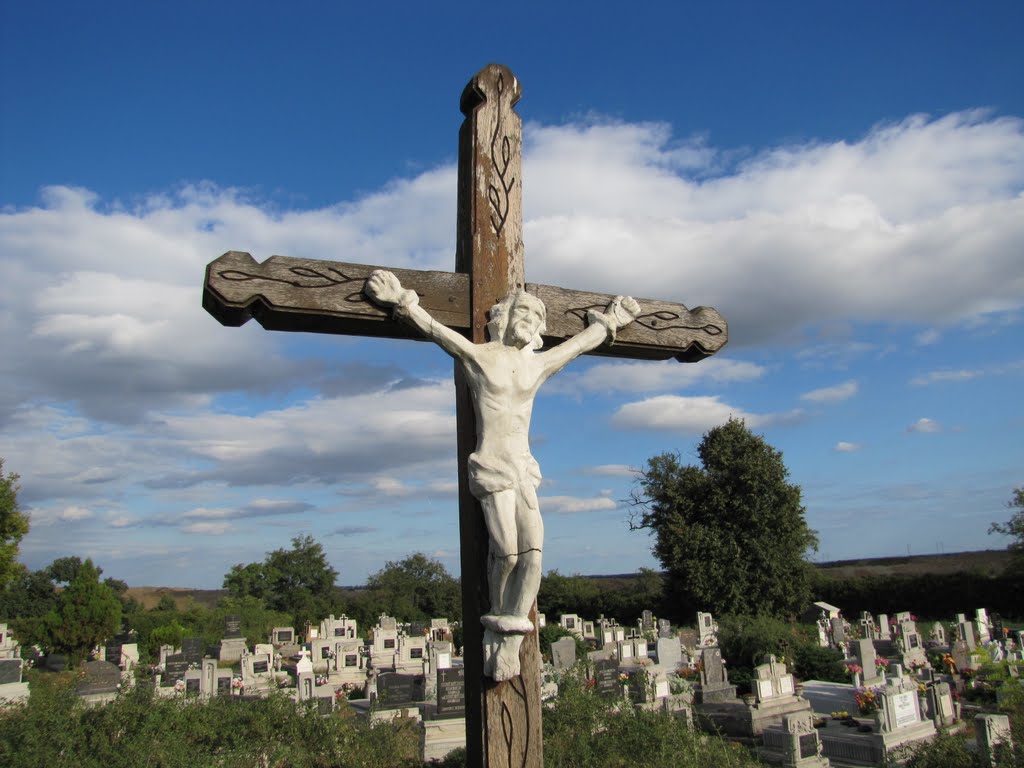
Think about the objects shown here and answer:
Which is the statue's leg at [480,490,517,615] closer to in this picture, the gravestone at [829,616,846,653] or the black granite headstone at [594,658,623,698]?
the black granite headstone at [594,658,623,698]

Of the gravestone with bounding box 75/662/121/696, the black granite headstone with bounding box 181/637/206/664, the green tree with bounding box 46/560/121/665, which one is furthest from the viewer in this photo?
the green tree with bounding box 46/560/121/665

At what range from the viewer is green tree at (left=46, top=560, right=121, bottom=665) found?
2009 cm

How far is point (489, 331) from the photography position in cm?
302

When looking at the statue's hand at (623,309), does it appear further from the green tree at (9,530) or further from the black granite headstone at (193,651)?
the green tree at (9,530)

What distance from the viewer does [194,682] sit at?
14.6m

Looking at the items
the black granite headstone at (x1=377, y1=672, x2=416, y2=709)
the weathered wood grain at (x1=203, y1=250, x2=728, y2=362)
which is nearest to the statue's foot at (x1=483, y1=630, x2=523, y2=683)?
the weathered wood grain at (x1=203, y1=250, x2=728, y2=362)

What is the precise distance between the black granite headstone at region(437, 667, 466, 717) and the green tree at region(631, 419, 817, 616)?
1558 cm

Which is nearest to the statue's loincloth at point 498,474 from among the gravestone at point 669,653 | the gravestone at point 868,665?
the gravestone at point 868,665

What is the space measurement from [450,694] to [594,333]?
9.51m

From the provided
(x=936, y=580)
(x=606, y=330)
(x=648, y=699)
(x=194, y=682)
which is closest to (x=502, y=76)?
(x=606, y=330)

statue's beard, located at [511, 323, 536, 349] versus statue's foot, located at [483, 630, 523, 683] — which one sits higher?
statue's beard, located at [511, 323, 536, 349]

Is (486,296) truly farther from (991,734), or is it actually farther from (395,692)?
(395,692)

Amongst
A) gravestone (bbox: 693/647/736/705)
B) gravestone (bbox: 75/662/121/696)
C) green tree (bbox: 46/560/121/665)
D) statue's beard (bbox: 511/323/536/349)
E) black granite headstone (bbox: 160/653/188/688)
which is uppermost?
statue's beard (bbox: 511/323/536/349)

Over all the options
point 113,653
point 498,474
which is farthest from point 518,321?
point 113,653
